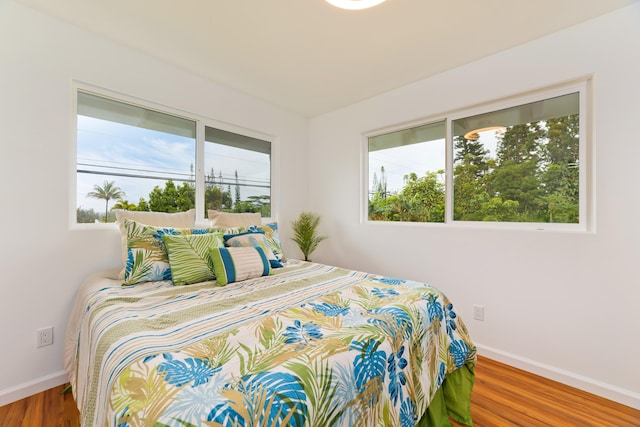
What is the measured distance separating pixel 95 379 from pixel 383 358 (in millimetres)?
1072

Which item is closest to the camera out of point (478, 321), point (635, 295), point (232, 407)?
point (232, 407)

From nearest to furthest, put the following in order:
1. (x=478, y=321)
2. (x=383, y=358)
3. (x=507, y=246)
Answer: (x=383, y=358) → (x=507, y=246) → (x=478, y=321)

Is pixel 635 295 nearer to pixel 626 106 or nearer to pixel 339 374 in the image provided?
pixel 626 106

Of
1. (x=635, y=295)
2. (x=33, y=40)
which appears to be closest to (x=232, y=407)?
(x=635, y=295)

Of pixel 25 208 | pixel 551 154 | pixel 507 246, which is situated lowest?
pixel 507 246

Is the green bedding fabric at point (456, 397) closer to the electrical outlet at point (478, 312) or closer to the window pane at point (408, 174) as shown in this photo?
the electrical outlet at point (478, 312)

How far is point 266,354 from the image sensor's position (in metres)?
0.93

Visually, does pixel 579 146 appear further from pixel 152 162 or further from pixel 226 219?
pixel 152 162

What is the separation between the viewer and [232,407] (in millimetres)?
697

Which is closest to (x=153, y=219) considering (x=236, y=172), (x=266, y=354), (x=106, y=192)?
(x=106, y=192)

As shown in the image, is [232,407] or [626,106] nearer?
[232,407]

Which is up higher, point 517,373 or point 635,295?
point 635,295

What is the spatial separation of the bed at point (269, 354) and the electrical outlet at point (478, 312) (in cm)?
Result: 89

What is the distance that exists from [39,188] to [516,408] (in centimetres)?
343
